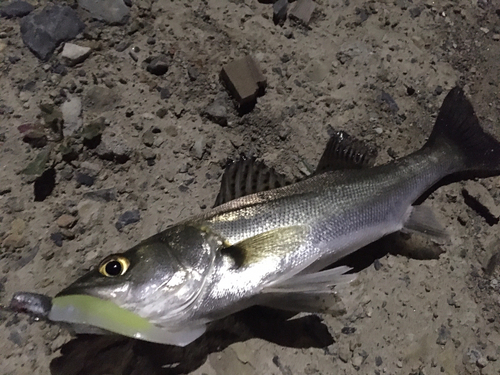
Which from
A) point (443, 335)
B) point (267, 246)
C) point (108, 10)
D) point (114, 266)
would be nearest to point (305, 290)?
point (267, 246)

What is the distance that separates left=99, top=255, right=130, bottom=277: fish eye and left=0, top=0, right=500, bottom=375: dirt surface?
45 centimetres

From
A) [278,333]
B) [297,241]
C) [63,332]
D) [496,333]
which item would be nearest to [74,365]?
[63,332]

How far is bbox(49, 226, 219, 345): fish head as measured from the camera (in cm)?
162

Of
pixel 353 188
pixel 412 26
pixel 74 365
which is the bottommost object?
pixel 74 365

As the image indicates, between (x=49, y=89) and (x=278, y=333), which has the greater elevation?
(x=49, y=89)

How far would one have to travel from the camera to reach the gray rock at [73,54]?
7.95ft

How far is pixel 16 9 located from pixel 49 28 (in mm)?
251

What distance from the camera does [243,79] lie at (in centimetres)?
252

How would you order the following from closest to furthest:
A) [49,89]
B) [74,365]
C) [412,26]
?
[74,365] < [49,89] < [412,26]

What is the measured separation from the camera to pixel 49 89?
2.38 meters

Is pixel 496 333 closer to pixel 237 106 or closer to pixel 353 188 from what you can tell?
pixel 353 188

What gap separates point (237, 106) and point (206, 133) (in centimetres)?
28

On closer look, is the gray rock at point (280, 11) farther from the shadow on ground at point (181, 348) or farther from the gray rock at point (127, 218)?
the shadow on ground at point (181, 348)

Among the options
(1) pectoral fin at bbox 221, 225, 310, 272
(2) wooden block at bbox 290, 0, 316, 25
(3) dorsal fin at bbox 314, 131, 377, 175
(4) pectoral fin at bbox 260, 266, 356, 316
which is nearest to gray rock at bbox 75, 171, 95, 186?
(1) pectoral fin at bbox 221, 225, 310, 272
